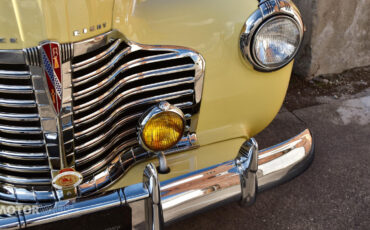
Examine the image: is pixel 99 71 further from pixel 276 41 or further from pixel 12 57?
pixel 276 41

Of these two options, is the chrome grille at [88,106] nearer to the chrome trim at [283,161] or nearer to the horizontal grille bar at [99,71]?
the horizontal grille bar at [99,71]

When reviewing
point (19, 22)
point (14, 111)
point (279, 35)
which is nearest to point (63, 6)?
point (19, 22)

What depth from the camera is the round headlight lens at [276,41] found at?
163 cm

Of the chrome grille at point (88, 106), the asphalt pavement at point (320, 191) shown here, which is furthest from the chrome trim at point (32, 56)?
the asphalt pavement at point (320, 191)

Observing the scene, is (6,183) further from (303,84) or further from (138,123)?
(303,84)

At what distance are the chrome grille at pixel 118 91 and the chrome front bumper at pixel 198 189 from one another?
0.85ft

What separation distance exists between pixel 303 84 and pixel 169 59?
8.02 feet

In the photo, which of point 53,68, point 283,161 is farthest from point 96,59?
point 283,161

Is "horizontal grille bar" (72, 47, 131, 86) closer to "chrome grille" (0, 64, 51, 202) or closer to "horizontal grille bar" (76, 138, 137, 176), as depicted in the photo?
"chrome grille" (0, 64, 51, 202)

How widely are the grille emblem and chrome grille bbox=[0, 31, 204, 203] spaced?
2 cm

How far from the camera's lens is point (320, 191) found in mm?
2363

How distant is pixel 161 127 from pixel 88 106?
0.96 feet

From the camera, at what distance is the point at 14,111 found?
4.54 feet

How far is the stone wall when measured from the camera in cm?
347
